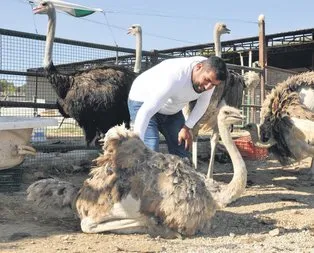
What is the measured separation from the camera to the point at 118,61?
7.68m

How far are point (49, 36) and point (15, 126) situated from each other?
9.48ft

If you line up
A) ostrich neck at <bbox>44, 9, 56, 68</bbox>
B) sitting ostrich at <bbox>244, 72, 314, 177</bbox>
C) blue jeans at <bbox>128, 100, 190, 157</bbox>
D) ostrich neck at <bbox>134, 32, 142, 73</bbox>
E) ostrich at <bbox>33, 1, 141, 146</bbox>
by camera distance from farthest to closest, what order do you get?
ostrich neck at <bbox>134, 32, 142, 73</bbox>
sitting ostrich at <bbox>244, 72, 314, 177</bbox>
ostrich neck at <bbox>44, 9, 56, 68</bbox>
ostrich at <bbox>33, 1, 141, 146</bbox>
blue jeans at <bbox>128, 100, 190, 157</bbox>

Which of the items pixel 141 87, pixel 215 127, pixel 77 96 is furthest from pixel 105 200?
pixel 215 127

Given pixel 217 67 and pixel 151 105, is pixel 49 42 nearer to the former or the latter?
pixel 151 105

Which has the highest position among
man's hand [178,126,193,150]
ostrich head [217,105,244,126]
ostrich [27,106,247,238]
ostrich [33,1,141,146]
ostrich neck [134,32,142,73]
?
ostrich neck [134,32,142,73]

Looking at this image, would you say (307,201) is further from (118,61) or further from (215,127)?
(118,61)

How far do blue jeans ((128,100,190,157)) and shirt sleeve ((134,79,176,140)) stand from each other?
1.38ft

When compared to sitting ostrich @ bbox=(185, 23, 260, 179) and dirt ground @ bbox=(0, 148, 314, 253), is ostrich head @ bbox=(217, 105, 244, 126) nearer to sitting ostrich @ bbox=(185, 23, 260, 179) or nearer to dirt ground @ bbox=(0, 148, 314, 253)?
dirt ground @ bbox=(0, 148, 314, 253)

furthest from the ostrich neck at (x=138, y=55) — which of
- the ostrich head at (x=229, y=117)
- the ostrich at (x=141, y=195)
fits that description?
the ostrich at (x=141, y=195)

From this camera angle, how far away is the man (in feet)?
13.5

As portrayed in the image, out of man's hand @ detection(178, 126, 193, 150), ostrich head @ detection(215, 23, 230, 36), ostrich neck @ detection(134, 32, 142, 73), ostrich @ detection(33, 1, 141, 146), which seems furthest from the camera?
ostrich head @ detection(215, 23, 230, 36)

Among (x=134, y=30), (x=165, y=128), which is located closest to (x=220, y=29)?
(x=134, y=30)

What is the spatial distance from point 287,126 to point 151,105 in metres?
A: 3.31

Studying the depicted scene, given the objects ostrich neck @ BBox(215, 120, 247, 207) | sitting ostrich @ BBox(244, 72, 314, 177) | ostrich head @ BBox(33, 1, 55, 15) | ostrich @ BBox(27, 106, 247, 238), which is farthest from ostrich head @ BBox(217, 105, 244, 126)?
ostrich head @ BBox(33, 1, 55, 15)
